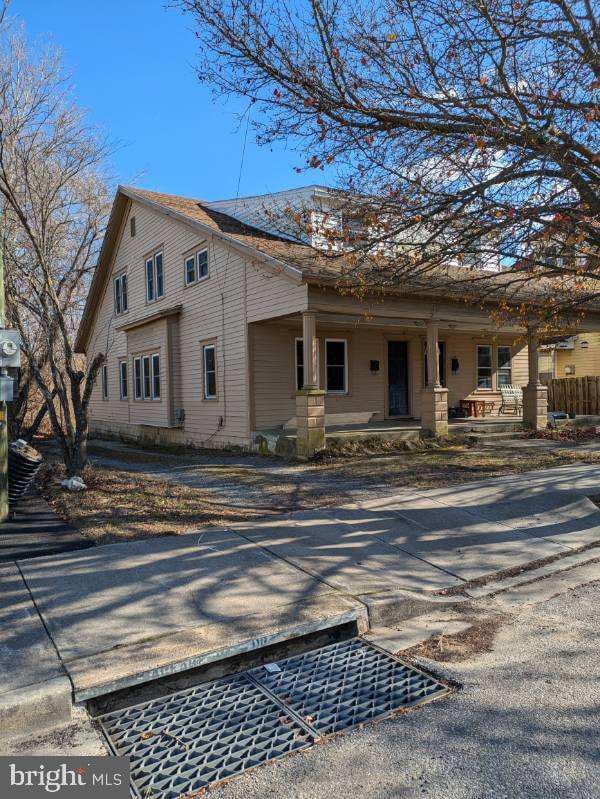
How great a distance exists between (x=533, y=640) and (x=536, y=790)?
5.60ft

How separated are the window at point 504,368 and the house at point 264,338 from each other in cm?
4

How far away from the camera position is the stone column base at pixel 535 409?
16.9 meters

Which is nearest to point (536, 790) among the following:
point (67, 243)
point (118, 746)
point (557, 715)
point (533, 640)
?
point (557, 715)

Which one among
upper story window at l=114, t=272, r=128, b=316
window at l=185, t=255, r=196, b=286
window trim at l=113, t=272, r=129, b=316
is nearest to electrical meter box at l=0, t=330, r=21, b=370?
window at l=185, t=255, r=196, b=286

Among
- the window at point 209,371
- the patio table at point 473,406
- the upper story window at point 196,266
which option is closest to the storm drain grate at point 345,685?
the window at point 209,371

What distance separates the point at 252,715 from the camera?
3.34m

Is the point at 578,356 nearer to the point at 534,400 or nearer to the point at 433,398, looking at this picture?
the point at 534,400

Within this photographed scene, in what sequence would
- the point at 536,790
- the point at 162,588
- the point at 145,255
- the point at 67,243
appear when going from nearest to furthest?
the point at 536,790
the point at 162,588
the point at 67,243
the point at 145,255

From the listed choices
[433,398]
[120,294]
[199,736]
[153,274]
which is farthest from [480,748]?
[120,294]

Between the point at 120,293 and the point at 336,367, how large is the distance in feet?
33.8

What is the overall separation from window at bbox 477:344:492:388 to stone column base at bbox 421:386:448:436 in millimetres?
6030

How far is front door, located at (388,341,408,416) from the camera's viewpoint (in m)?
18.2

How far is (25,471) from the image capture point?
848 cm

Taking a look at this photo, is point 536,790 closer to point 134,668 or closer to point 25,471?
point 134,668
